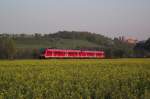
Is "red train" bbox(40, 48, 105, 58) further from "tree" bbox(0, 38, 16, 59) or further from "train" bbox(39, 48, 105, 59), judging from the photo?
"tree" bbox(0, 38, 16, 59)

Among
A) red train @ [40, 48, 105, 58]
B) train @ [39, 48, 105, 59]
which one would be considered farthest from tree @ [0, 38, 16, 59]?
red train @ [40, 48, 105, 58]

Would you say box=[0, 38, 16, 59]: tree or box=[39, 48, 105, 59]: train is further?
box=[0, 38, 16, 59]: tree

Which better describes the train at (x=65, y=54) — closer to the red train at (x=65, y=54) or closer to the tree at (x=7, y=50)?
the red train at (x=65, y=54)

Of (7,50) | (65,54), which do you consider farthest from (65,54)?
(7,50)

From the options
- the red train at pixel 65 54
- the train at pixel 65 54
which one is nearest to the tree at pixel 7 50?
the train at pixel 65 54

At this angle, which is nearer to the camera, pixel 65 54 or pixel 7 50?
pixel 65 54

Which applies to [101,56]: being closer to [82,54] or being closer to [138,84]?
[82,54]

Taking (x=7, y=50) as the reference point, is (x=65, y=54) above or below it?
below

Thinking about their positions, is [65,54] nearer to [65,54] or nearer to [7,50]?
[65,54]

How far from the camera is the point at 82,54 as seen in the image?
2970 inches

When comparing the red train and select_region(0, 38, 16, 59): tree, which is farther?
select_region(0, 38, 16, 59): tree

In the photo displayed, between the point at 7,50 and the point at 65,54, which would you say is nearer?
the point at 65,54

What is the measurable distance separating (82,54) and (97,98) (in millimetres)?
63244

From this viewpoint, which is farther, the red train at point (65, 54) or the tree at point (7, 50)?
the tree at point (7, 50)
